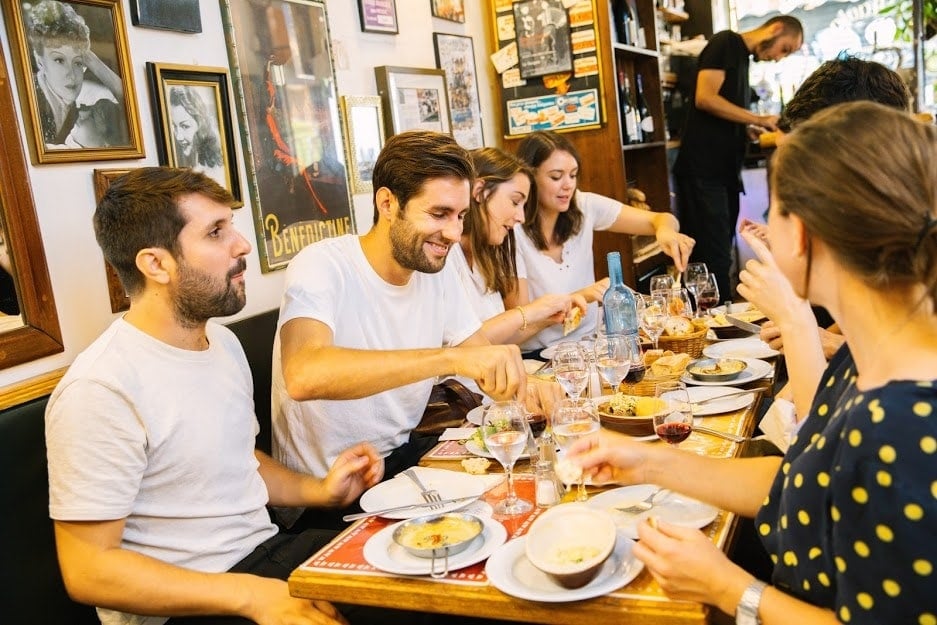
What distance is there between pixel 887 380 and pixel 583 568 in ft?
1.61

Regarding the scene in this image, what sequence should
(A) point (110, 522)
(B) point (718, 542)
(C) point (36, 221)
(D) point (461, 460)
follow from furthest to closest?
(C) point (36, 221), (D) point (461, 460), (A) point (110, 522), (B) point (718, 542)

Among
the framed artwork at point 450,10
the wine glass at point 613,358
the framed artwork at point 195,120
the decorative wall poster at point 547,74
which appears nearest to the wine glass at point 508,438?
the wine glass at point 613,358

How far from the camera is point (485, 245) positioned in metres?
3.16

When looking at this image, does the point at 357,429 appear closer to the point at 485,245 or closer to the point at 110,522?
the point at 110,522

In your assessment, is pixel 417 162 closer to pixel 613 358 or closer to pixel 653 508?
pixel 613 358

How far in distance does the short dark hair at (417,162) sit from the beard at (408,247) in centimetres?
8

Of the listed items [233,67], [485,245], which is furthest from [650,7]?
[233,67]

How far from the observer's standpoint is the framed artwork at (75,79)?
1.98 m

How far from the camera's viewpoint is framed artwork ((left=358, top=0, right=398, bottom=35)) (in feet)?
11.2

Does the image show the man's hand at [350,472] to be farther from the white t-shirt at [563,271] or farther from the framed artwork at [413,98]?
the framed artwork at [413,98]

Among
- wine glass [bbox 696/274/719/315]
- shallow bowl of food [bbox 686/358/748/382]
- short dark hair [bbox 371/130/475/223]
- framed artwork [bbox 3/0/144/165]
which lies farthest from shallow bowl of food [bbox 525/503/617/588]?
wine glass [bbox 696/274/719/315]

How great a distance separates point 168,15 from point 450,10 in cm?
196

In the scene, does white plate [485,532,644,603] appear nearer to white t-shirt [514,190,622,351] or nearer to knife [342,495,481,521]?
knife [342,495,481,521]

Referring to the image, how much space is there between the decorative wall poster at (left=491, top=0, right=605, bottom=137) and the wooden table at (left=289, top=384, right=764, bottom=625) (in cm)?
335
